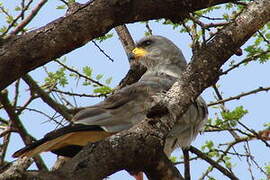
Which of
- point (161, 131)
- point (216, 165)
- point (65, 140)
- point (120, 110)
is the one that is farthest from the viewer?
point (216, 165)

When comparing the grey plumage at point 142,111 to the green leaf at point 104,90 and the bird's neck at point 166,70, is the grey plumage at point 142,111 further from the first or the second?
the green leaf at point 104,90

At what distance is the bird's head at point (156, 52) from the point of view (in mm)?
6512

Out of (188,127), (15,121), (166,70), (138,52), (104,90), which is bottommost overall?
(15,121)

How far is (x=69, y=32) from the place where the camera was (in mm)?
3828

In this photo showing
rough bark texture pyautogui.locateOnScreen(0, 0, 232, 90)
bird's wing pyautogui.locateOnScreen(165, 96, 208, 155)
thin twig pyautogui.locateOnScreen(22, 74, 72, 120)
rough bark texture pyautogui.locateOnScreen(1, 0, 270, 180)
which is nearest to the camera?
rough bark texture pyautogui.locateOnScreen(1, 0, 270, 180)

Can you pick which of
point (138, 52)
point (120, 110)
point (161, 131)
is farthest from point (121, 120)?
point (138, 52)

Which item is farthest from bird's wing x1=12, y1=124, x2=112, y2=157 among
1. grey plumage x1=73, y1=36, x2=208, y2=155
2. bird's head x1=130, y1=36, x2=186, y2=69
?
bird's head x1=130, y1=36, x2=186, y2=69

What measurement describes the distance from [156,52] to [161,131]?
3132 millimetres

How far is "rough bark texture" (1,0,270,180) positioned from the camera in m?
3.20

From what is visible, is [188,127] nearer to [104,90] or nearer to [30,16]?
[104,90]

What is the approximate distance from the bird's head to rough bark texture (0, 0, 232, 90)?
2.14m

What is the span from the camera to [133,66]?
647 cm

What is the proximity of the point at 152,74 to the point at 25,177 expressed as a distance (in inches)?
129

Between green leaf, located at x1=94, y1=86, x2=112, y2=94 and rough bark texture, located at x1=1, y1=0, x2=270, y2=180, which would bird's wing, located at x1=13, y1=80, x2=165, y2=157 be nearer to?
rough bark texture, located at x1=1, y1=0, x2=270, y2=180
